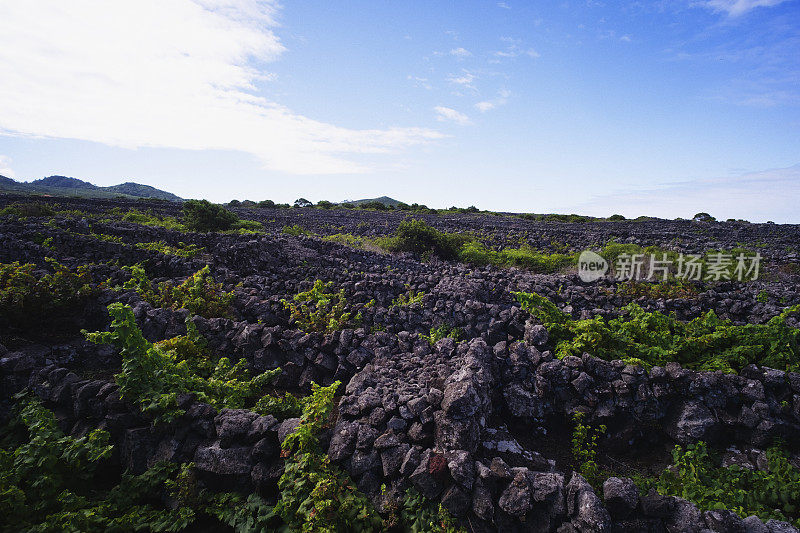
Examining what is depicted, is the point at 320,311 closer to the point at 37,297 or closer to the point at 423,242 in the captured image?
the point at 37,297

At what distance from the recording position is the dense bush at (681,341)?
291 inches

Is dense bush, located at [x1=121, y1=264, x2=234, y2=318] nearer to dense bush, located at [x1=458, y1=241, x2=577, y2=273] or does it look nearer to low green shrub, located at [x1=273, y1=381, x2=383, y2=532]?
low green shrub, located at [x1=273, y1=381, x2=383, y2=532]

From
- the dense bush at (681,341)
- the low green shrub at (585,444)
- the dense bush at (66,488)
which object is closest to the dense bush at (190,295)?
the dense bush at (66,488)

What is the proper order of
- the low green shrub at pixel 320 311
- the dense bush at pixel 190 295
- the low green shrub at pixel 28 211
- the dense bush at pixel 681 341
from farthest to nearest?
the low green shrub at pixel 28 211
the dense bush at pixel 190 295
the low green shrub at pixel 320 311
the dense bush at pixel 681 341

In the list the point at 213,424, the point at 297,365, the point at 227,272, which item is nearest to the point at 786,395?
the point at 297,365

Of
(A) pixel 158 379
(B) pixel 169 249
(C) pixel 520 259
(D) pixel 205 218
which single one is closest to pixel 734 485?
(A) pixel 158 379

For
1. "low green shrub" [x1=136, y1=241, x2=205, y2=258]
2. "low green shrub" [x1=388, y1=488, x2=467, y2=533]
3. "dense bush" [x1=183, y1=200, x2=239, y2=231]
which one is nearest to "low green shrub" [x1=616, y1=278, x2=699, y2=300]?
"low green shrub" [x1=388, y1=488, x2=467, y2=533]

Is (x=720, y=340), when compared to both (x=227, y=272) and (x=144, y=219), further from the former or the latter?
(x=144, y=219)

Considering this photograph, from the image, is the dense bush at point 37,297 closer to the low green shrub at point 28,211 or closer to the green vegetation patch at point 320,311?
the green vegetation patch at point 320,311

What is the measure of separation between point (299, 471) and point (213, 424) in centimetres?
195

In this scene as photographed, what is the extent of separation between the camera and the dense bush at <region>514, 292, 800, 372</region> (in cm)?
740

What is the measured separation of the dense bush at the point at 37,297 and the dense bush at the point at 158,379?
4237 mm
